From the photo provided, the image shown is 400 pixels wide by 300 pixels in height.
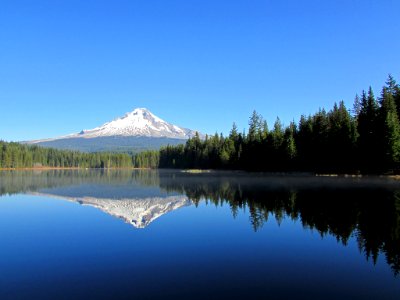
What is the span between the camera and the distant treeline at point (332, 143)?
251 feet

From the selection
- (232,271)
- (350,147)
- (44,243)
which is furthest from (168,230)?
(350,147)

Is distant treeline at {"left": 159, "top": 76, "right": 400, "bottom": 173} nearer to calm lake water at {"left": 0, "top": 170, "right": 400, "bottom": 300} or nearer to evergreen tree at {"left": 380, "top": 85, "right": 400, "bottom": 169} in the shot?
evergreen tree at {"left": 380, "top": 85, "right": 400, "bottom": 169}

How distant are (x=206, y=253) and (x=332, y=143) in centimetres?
8071

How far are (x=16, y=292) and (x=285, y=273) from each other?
10.7 m

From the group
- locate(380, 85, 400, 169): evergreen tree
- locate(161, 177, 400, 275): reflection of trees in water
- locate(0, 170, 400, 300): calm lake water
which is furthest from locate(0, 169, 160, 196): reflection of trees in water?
locate(380, 85, 400, 169): evergreen tree

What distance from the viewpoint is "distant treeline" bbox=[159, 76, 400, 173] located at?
3009 inches

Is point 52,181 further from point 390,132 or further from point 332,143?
point 390,132

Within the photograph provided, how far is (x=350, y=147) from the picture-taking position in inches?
3366

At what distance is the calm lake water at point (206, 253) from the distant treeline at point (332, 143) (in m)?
47.1

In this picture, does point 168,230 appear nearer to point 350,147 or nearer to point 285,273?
point 285,273

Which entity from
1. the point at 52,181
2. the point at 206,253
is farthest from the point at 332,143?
the point at 206,253

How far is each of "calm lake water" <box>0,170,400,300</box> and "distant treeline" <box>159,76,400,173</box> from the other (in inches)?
1856

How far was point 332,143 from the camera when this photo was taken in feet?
300

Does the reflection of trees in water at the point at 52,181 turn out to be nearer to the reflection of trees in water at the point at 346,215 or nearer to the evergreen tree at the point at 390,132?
the reflection of trees in water at the point at 346,215
